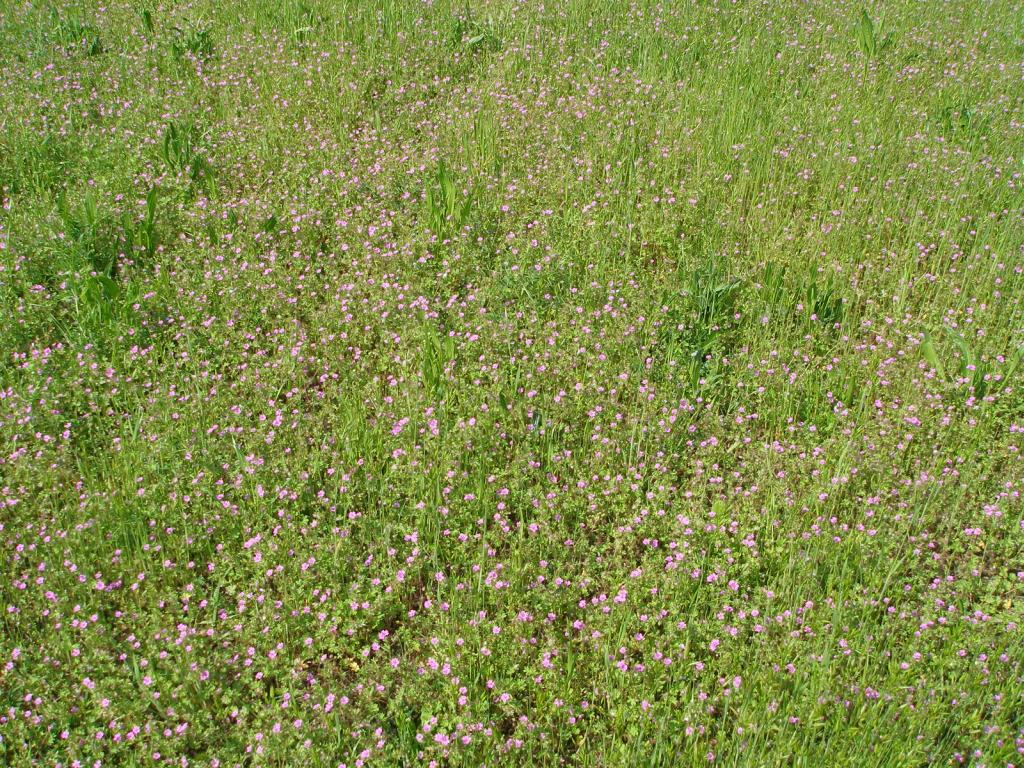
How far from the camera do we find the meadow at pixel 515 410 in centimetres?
323

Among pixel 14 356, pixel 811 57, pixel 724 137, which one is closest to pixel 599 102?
pixel 724 137

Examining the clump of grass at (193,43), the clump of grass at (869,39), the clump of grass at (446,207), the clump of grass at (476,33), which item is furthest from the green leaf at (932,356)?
the clump of grass at (193,43)

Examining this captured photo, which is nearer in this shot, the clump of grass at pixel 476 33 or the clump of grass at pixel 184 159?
the clump of grass at pixel 184 159

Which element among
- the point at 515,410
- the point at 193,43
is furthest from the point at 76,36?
the point at 515,410

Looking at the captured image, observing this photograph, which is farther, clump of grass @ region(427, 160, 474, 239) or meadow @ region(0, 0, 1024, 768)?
clump of grass @ region(427, 160, 474, 239)

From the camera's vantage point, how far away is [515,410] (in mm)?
4508

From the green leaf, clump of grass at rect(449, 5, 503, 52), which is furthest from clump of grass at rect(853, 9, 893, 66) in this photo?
the green leaf

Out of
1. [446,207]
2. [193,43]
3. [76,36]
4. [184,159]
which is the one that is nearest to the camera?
[446,207]

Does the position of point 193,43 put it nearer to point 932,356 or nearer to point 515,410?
point 515,410

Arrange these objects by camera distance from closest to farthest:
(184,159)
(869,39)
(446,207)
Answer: (446,207) < (184,159) < (869,39)

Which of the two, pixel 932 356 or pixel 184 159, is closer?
pixel 932 356

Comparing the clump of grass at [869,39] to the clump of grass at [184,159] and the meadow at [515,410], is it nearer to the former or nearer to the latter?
the meadow at [515,410]

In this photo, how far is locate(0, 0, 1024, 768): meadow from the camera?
323cm

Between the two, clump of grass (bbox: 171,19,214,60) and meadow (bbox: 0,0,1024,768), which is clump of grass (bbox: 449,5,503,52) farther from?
clump of grass (bbox: 171,19,214,60)
